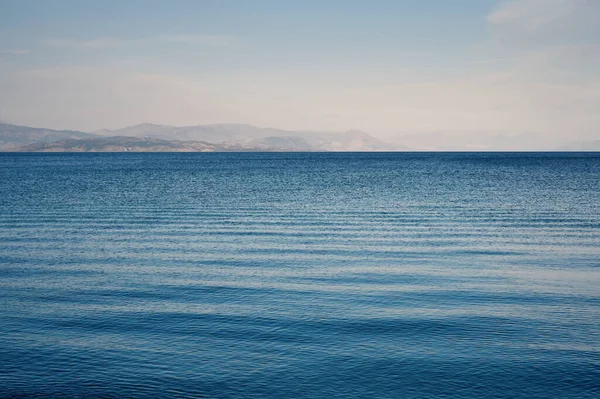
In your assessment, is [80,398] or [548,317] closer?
[80,398]

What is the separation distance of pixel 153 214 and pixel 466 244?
24359 mm

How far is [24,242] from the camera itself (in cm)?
3166

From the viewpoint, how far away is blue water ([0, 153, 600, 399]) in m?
13.1

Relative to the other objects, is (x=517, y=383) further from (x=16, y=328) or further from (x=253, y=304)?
(x=16, y=328)

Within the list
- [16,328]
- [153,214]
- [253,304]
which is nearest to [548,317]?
[253,304]

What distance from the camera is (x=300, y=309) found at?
60.6 ft

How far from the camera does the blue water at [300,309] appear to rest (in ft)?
43.1

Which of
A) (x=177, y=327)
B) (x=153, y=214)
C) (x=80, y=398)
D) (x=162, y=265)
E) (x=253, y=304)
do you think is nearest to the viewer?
(x=80, y=398)

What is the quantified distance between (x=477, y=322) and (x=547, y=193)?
4948 centimetres

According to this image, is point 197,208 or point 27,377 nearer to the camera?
point 27,377

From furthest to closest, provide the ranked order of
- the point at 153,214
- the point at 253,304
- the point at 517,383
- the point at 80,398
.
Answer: the point at 153,214
the point at 253,304
the point at 517,383
the point at 80,398

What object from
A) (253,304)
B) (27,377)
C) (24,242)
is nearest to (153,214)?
(24,242)

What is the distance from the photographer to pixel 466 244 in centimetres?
3077

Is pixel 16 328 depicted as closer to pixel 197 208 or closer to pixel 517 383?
pixel 517 383
